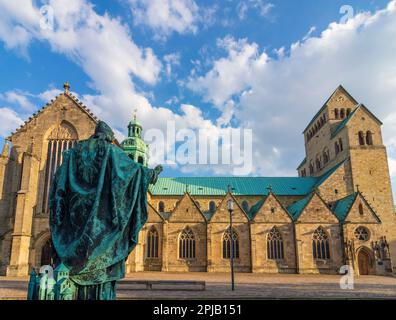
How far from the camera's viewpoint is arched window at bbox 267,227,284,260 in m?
35.8

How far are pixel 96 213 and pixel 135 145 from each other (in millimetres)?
38886

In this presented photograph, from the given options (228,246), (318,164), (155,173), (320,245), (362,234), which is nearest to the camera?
(155,173)

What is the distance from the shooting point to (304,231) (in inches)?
1423

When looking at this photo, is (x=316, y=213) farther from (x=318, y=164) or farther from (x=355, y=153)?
(x=318, y=164)

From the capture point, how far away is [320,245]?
117 feet

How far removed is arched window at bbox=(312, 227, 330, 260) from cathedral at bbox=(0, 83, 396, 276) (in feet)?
0.39

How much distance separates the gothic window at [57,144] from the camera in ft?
108

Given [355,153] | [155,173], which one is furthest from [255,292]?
[355,153]

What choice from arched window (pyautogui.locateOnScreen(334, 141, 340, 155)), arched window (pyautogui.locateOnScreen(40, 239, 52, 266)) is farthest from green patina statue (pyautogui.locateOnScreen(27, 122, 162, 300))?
arched window (pyautogui.locateOnScreen(334, 141, 340, 155))

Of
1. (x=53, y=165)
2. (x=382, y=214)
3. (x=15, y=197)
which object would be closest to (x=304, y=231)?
(x=382, y=214)

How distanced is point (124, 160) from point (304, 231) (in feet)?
112

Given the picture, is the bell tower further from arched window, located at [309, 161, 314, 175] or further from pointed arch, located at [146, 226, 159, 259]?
arched window, located at [309, 161, 314, 175]
